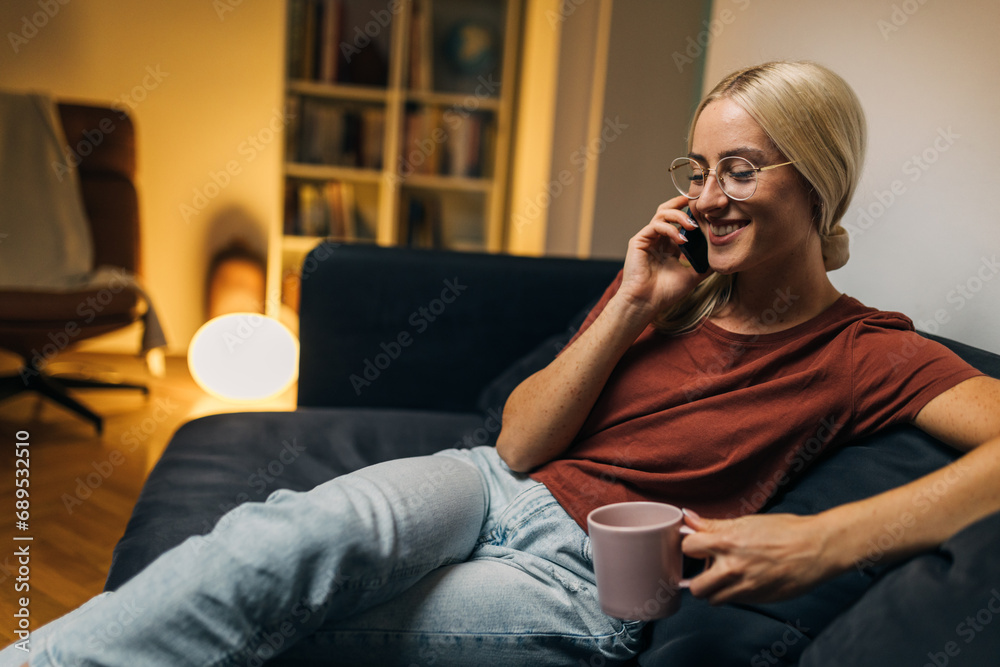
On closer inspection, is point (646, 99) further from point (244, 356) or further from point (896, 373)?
point (896, 373)

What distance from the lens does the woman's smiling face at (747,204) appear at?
3.13 feet

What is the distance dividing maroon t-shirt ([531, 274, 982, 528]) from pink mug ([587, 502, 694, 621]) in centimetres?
19

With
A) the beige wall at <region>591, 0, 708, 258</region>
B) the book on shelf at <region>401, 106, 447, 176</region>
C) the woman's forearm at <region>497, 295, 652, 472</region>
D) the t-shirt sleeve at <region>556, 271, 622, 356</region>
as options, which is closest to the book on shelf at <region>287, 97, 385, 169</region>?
the book on shelf at <region>401, 106, 447, 176</region>

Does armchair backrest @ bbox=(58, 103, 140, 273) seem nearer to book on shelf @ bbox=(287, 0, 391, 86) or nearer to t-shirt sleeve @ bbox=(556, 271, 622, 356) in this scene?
book on shelf @ bbox=(287, 0, 391, 86)

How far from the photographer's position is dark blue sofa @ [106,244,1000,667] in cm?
68

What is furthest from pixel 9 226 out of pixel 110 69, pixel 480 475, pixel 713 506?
pixel 713 506

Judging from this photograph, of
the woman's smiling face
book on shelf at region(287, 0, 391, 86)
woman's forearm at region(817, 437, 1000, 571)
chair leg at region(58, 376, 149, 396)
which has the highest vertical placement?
book on shelf at region(287, 0, 391, 86)

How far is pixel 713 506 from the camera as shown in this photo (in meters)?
0.98

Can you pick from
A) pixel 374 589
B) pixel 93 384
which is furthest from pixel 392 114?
pixel 374 589

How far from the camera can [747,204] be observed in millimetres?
963

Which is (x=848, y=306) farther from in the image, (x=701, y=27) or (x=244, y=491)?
(x=701, y=27)

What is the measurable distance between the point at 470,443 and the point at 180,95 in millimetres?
2666

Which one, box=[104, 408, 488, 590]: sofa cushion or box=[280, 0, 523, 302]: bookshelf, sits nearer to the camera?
box=[104, 408, 488, 590]: sofa cushion

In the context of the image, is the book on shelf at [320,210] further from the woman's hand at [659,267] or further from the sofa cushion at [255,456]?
the woman's hand at [659,267]
